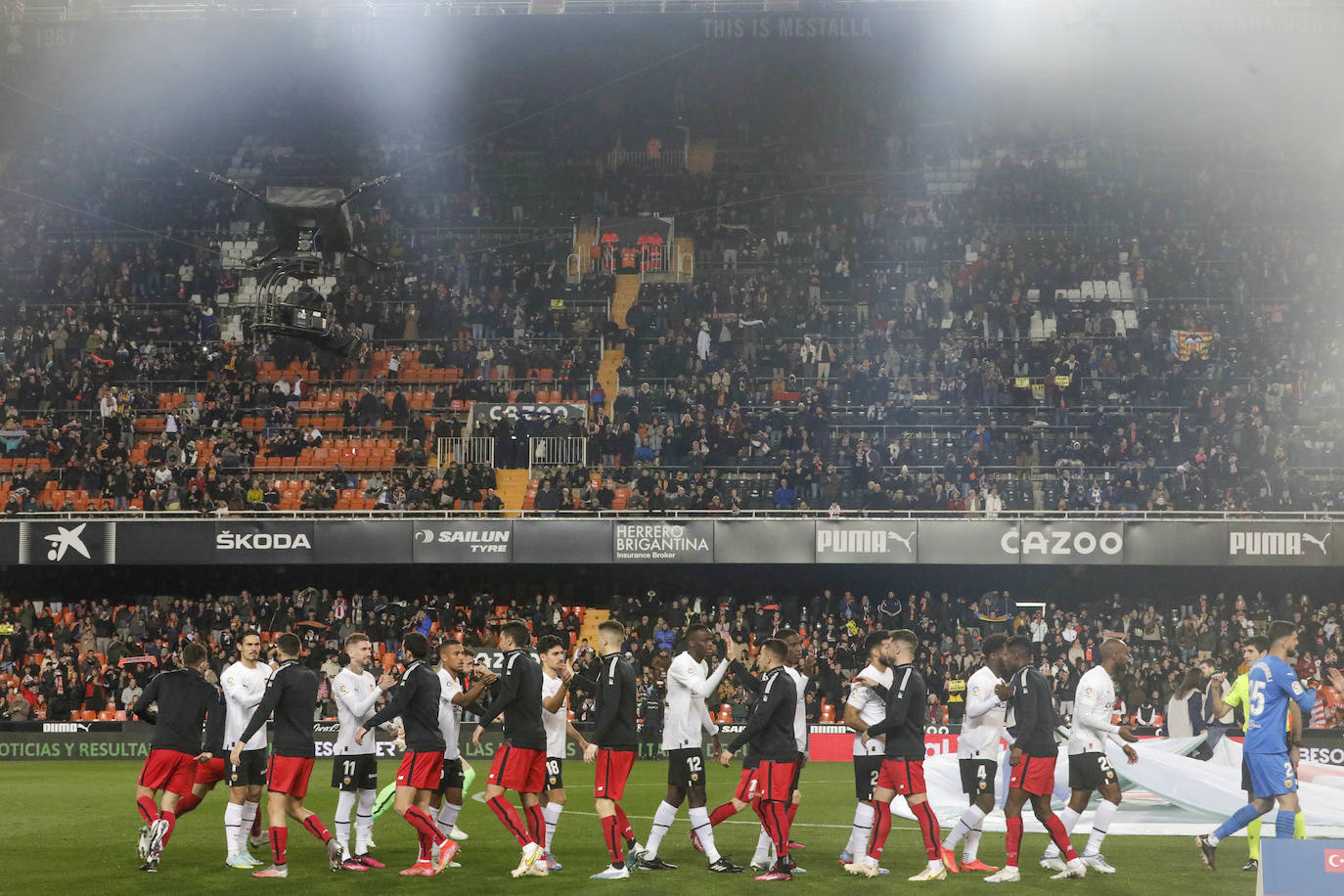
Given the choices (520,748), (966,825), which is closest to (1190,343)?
(966,825)

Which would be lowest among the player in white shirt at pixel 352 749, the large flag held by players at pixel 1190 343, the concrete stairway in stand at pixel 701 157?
the player in white shirt at pixel 352 749

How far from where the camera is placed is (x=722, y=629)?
1318 inches

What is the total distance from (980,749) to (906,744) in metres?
1.20

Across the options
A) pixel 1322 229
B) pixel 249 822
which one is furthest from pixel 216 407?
pixel 1322 229

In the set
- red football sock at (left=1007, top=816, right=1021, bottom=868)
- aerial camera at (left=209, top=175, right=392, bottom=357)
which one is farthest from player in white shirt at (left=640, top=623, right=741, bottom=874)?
aerial camera at (left=209, top=175, right=392, bottom=357)

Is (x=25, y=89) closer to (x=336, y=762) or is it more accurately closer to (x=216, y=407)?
(x=216, y=407)

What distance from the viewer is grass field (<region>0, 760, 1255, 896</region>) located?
1262cm

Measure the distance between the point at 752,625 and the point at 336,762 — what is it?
21374 millimetres

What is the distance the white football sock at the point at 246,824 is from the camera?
45.2 feet

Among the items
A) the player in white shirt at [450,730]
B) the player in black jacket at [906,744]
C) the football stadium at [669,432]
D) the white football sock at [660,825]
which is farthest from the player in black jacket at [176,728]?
the player in black jacket at [906,744]

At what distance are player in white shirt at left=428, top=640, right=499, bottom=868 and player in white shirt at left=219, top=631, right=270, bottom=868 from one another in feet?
5.64

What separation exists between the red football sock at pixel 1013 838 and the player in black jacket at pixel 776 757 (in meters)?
1.96

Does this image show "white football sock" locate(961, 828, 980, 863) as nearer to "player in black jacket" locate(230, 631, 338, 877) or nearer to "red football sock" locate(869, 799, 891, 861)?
"red football sock" locate(869, 799, 891, 861)

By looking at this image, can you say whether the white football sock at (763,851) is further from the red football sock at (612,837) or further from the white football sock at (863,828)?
the red football sock at (612,837)
